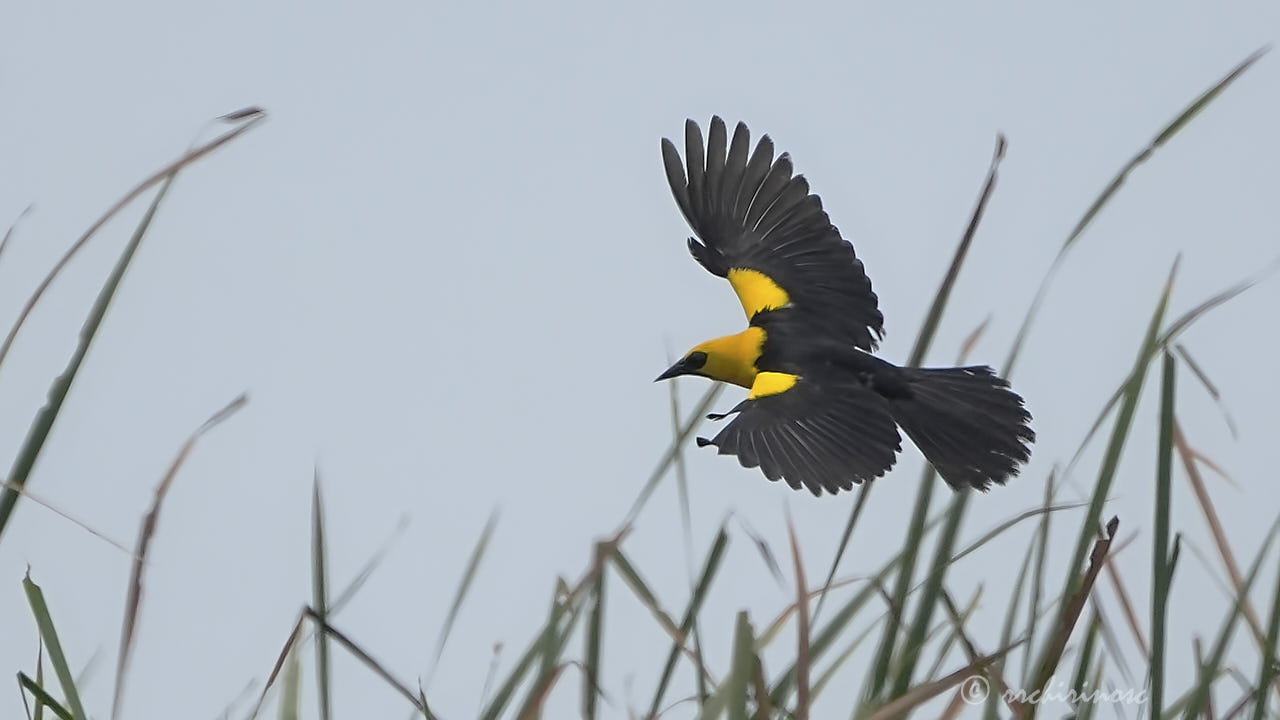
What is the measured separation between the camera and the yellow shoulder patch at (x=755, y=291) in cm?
462

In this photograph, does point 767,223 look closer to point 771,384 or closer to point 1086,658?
point 771,384

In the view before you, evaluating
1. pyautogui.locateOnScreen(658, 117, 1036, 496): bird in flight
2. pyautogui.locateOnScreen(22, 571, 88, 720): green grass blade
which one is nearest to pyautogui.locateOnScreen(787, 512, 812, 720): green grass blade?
pyautogui.locateOnScreen(22, 571, 88, 720): green grass blade

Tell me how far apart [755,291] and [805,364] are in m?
0.67

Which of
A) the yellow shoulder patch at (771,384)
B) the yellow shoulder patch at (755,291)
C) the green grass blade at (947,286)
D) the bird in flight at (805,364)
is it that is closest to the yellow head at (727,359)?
the bird in flight at (805,364)

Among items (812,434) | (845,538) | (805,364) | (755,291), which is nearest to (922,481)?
(845,538)

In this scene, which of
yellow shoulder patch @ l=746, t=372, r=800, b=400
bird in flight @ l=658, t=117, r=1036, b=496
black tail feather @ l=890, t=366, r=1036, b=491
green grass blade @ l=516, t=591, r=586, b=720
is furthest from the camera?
yellow shoulder patch @ l=746, t=372, r=800, b=400

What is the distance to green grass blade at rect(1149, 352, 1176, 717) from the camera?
163 cm

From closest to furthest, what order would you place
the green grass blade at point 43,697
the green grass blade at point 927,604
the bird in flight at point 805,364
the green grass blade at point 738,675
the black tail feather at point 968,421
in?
the green grass blade at point 738,675 < the green grass blade at point 43,697 < the green grass blade at point 927,604 < the bird in flight at point 805,364 < the black tail feather at point 968,421

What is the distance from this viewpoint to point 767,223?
4.79 meters

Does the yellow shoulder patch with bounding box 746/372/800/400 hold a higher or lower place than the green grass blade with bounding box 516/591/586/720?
higher

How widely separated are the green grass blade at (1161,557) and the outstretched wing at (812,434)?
144 centimetres

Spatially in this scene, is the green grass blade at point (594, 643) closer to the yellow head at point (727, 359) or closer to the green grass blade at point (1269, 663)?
the green grass blade at point (1269, 663)

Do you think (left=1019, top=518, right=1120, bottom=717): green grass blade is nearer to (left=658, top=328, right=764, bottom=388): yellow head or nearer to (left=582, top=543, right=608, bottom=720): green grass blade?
(left=582, top=543, right=608, bottom=720): green grass blade

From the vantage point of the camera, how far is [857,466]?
11.0 ft
